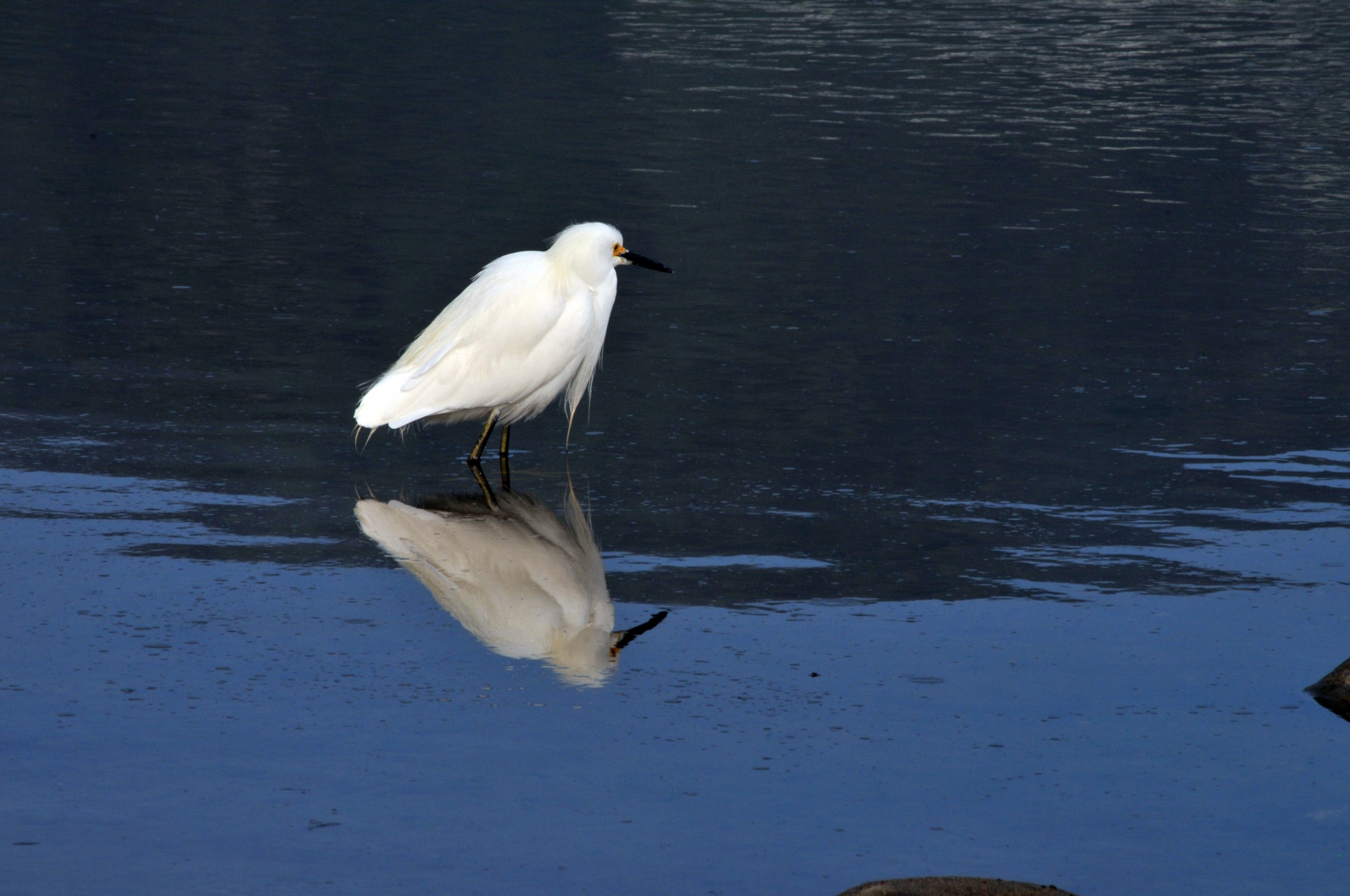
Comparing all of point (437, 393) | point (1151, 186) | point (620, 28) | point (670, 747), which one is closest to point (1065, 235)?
point (1151, 186)

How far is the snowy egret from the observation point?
889cm

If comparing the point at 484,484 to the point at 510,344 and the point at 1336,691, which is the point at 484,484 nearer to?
the point at 510,344

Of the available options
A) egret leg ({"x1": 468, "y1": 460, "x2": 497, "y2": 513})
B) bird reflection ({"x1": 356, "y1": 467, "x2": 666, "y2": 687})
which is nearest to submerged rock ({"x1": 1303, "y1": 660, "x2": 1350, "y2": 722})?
bird reflection ({"x1": 356, "y1": 467, "x2": 666, "y2": 687})

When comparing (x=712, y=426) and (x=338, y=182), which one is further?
(x=338, y=182)

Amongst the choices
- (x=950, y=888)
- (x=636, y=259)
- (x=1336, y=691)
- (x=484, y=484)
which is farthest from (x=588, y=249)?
(x=950, y=888)

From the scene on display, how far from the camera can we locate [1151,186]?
18.8 metres

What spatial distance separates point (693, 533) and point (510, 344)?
1.72 meters

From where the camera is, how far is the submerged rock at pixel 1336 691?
6.01 m

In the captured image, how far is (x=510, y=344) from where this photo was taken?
8.98 m

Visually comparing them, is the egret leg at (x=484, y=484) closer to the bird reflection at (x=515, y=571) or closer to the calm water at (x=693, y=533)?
the bird reflection at (x=515, y=571)

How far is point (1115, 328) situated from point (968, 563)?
5436mm

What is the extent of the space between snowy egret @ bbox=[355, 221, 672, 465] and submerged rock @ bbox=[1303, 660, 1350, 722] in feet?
13.7

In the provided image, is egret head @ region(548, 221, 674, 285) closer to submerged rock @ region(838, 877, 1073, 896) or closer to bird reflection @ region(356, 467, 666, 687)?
bird reflection @ region(356, 467, 666, 687)

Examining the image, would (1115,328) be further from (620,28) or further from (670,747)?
(620,28)
